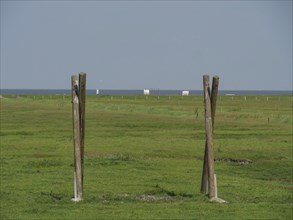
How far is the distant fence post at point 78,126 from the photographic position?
21438 millimetres

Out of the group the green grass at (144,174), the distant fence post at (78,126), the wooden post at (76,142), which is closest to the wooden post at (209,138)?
the green grass at (144,174)

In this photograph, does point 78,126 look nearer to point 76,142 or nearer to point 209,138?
point 76,142

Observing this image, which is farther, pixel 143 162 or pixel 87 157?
pixel 87 157

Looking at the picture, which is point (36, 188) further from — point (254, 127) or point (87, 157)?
point (254, 127)

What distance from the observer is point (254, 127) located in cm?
6606

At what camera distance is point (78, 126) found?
21.8m

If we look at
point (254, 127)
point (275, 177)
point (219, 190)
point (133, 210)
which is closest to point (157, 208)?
point (133, 210)

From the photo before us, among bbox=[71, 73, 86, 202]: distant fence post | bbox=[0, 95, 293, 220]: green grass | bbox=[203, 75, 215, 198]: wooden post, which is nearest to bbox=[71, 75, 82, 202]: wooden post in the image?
bbox=[71, 73, 86, 202]: distant fence post

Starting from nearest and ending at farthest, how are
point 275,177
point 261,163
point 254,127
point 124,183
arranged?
1. point 124,183
2. point 275,177
3. point 261,163
4. point 254,127

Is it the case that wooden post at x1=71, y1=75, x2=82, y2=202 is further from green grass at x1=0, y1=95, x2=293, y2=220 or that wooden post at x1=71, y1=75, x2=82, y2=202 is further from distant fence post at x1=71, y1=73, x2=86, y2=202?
green grass at x1=0, y1=95, x2=293, y2=220

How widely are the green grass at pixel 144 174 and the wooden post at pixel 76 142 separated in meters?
0.35

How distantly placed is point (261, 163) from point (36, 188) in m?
16.1

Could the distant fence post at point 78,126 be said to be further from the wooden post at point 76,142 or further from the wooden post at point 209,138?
the wooden post at point 209,138

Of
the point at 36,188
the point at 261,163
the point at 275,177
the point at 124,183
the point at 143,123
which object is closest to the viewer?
the point at 36,188
